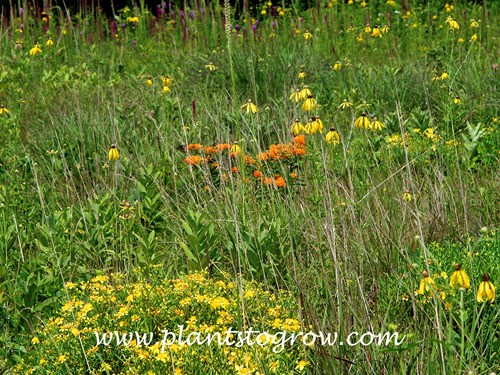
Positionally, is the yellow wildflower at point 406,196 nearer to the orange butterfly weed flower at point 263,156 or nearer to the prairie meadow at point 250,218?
the prairie meadow at point 250,218

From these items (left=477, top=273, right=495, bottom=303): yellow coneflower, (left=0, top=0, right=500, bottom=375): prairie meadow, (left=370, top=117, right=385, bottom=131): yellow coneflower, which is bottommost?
(left=0, top=0, right=500, bottom=375): prairie meadow

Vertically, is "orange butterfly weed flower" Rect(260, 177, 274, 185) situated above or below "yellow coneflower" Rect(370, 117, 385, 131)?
below

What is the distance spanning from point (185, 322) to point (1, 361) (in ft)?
1.91

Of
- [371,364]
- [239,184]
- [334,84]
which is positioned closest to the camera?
[371,364]

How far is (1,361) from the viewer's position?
2.48 metres

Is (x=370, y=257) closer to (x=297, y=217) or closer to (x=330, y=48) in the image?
(x=297, y=217)

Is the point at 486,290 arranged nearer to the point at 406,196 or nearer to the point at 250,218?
the point at 406,196

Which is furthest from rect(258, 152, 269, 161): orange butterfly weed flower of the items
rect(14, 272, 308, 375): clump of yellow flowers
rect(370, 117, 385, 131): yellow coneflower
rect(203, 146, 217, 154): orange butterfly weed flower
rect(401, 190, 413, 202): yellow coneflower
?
rect(14, 272, 308, 375): clump of yellow flowers

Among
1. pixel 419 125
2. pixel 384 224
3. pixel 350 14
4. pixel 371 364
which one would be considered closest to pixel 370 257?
pixel 384 224

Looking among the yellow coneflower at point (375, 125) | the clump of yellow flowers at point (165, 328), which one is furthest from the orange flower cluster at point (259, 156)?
the clump of yellow flowers at point (165, 328)

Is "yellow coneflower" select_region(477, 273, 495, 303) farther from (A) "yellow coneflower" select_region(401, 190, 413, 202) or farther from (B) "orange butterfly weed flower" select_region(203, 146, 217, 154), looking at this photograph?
(B) "orange butterfly weed flower" select_region(203, 146, 217, 154)

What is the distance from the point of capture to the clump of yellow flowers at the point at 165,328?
2.15 meters

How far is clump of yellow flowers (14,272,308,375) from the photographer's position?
2150 millimetres

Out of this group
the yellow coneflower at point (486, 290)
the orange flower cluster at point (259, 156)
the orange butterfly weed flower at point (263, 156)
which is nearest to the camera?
the yellow coneflower at point (486, 290)
